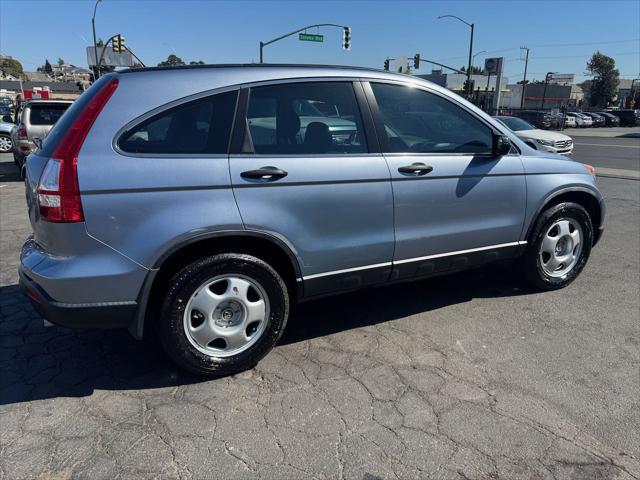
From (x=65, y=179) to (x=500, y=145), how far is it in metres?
3.01

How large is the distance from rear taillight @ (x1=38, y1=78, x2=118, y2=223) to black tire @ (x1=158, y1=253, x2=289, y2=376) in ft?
2.15

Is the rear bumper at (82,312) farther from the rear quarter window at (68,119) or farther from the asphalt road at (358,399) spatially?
the rear quarter window at (68,119)

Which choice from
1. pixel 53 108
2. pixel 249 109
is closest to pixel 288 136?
pixel 249 109

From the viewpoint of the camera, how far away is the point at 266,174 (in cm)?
289

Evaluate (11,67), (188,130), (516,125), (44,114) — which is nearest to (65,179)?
(188,130)

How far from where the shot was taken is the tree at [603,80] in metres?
88.7

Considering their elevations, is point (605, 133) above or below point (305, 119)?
below

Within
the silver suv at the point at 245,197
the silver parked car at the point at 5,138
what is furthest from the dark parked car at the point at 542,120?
the silver suv at the point at 245,197

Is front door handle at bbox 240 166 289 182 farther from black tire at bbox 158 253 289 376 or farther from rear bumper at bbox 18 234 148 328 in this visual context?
rear bumper at bbox 18 234 148 328

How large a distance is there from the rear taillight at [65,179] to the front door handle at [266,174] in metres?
0.87

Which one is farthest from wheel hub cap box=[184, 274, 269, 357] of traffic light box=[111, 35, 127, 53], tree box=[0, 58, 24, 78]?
tree box=[0, 58, 24, 78]

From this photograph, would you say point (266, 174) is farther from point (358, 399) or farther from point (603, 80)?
point (603, 80)

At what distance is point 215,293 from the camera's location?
296 cm

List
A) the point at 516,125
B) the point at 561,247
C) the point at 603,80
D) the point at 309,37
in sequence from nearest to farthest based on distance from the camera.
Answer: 1. the point at 561,247
2. the point at 516,125
3. the point at 309,37
4. the point at 603,80
